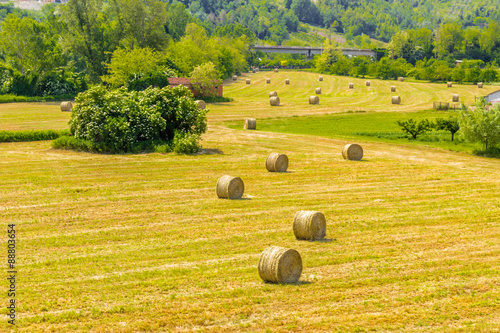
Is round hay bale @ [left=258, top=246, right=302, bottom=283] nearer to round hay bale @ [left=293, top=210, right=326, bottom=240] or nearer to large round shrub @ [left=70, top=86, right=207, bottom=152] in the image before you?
round hay bale @ [left=293, top=210, right=326, bottom=240]

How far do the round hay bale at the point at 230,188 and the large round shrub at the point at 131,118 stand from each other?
15.8m

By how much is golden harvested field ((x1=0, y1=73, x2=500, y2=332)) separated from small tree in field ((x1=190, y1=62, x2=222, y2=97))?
150 feet

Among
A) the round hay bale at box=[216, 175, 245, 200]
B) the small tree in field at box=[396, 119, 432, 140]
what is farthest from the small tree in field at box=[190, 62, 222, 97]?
the round hay bale at box=[216, 175, 245, 200]

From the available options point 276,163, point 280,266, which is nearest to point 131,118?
point 276,163

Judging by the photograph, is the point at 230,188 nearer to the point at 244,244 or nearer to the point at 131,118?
the point at 244,244

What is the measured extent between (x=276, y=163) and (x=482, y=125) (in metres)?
18.3

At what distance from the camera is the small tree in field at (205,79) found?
84.2 m

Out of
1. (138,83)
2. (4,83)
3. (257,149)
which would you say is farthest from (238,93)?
(257,149)

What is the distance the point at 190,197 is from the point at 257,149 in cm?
1721

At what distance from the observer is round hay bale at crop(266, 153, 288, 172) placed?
35688 millimetres

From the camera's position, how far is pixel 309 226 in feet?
68.9

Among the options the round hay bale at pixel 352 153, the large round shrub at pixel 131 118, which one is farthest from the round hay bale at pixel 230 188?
the large round shrub at pixel 131 118

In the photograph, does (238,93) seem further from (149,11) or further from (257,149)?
(257,149)

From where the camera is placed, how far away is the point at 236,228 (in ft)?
75.8
